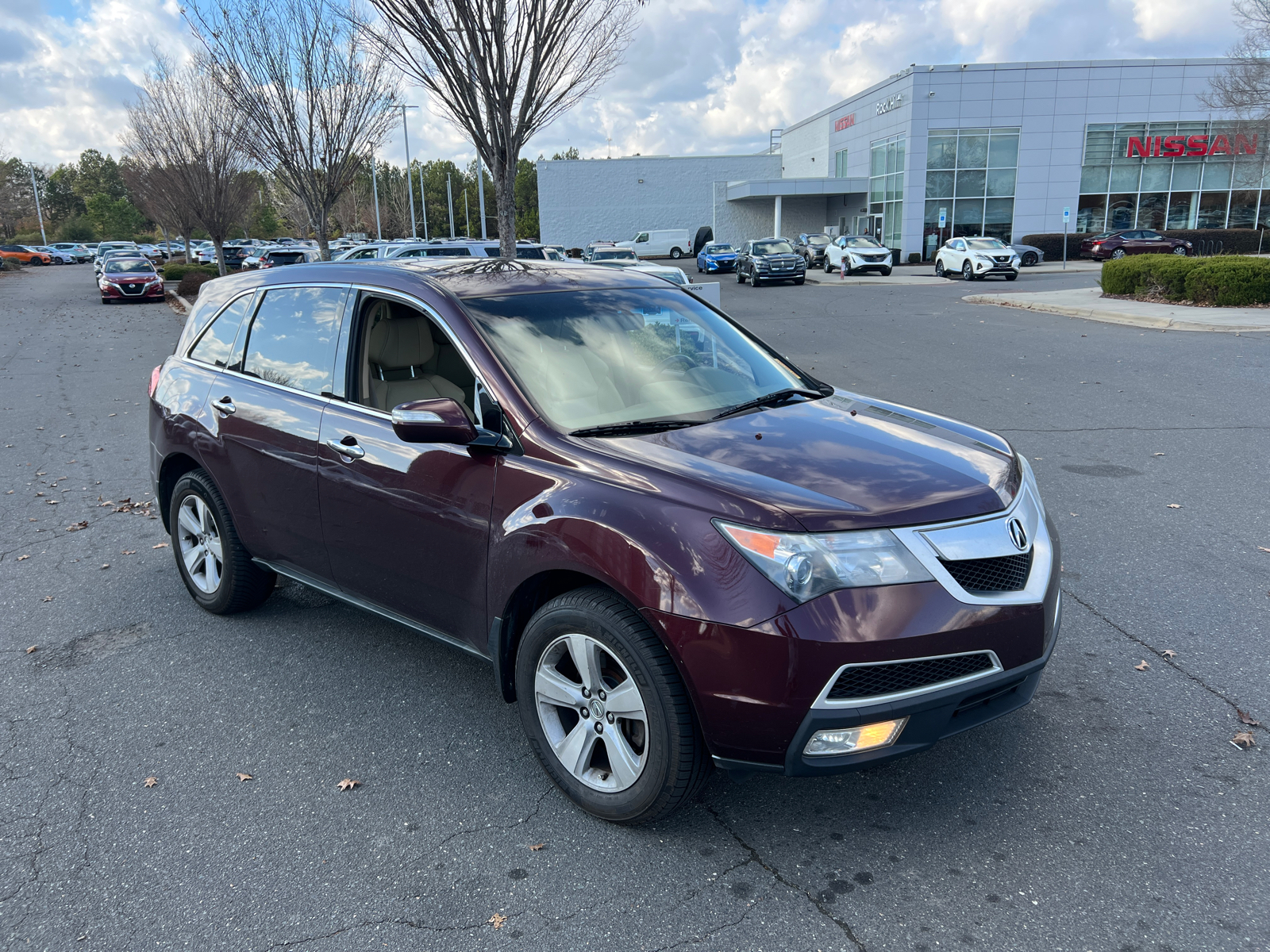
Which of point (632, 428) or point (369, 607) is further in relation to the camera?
point (369, 607)

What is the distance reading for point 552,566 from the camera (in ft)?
9.84

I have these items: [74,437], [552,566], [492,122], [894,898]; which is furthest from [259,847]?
[492,122]

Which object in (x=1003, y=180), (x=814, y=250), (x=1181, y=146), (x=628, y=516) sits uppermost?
(x=1181, y=146)

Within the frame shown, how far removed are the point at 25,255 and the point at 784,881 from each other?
94.6 metres

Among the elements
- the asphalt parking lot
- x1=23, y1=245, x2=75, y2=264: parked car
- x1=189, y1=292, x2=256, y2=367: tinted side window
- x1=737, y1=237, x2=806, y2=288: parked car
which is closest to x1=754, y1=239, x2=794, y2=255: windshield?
x1=737, y1=237, x2=806, y2=288: parked car

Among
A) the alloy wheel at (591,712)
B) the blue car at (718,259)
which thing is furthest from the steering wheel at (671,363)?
the blue car at (718,259)

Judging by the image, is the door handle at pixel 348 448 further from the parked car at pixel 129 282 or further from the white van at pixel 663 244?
the white van at pixel 663 244

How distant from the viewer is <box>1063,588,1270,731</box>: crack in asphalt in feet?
12.2

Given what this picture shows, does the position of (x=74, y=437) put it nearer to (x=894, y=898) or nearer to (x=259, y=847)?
(x=259, y=847)

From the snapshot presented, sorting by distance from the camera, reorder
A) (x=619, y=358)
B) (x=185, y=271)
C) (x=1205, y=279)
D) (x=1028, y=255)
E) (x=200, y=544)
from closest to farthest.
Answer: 1. (x=619, y=358)
2. (x=200, y=544)
3. (x=1205, y=279)
4. (x=185, y=271)
5. (x=1028, y=255)

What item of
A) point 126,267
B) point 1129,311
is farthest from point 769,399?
point 126,267

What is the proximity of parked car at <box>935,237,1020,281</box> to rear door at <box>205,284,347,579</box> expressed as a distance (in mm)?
33077

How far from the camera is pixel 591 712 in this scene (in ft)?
9.98

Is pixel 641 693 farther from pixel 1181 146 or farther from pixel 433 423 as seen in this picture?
pixel 1181 146
